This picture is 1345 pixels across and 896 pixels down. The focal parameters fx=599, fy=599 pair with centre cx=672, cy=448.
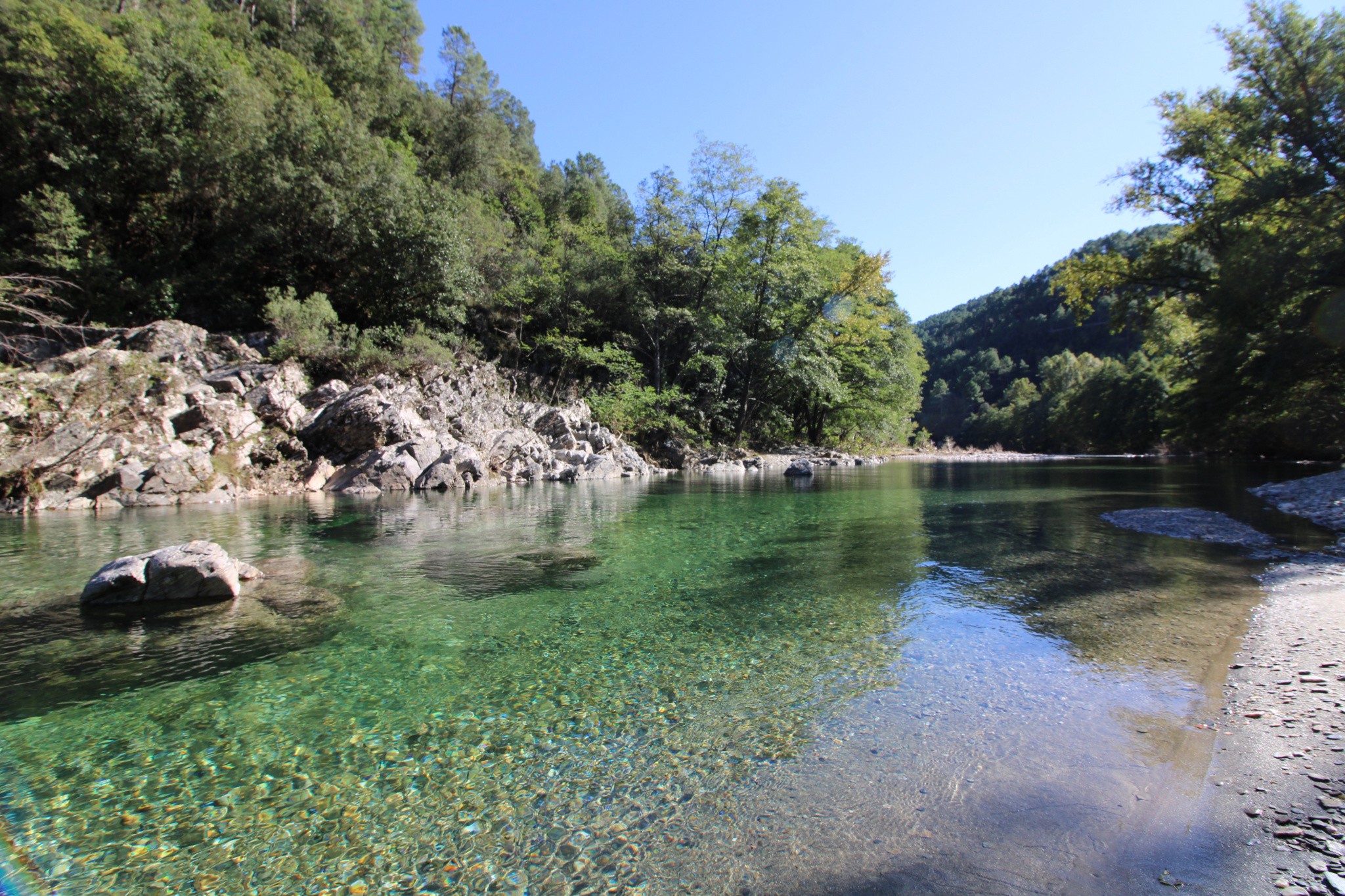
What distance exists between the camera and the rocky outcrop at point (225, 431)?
48.8 feet

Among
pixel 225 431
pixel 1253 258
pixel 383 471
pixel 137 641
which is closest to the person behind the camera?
pixel 137 641

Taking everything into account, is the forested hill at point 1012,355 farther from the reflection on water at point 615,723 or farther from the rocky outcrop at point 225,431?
the reflection on water at point 615,723

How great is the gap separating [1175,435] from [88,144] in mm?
42746

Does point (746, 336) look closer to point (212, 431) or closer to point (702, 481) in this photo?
point (702, 481)

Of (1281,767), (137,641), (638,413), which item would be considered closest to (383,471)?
(137,641)

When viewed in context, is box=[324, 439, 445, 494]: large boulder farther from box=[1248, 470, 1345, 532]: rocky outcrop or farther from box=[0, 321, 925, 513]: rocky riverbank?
box=[1248, 470, 1345, 532]: rocky outcrop

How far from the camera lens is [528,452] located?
2528 cm

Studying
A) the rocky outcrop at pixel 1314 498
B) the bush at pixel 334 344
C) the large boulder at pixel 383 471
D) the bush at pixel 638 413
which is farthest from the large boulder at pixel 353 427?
the rocky outcrop at pixel 1314 498

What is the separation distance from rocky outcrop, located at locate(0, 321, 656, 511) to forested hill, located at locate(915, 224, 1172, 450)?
59.9 metres

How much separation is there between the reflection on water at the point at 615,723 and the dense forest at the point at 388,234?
13.0 metres

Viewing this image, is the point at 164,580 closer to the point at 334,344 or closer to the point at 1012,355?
the point at 334,344

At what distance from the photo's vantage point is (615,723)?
431 cm

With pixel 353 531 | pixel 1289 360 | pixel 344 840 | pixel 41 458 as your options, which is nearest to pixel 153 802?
pixel 344 840

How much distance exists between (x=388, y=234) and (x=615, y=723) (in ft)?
89.8
